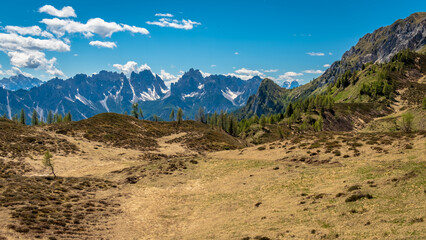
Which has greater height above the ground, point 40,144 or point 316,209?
point 40,144

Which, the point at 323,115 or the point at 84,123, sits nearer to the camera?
the point at 84,123

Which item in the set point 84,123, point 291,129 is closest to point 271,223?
point 84,123

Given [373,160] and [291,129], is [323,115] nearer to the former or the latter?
[291,129]

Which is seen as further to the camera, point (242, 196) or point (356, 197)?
point (242, 196)

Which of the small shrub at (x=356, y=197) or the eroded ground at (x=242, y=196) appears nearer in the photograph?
the eroded ground at (x=242, y=196)

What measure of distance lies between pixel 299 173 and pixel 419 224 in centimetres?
2428

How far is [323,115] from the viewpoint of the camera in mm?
181750

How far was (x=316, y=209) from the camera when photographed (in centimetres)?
2489

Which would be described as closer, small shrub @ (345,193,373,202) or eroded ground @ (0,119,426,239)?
eroded ground @ (0,119,426,239)

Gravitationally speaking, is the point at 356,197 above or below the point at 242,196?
above

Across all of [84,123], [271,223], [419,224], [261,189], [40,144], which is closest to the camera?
[419,224]

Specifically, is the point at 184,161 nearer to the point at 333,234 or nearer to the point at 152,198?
the point at 152,198

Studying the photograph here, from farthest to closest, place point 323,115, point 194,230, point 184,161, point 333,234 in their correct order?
point 323,115 → point 184,161 → point 194,230 → point 333,234

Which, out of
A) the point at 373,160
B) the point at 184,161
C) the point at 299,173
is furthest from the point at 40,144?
the point at 373,160
